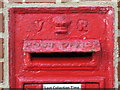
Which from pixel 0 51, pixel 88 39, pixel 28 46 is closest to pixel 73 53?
pixel 88 39

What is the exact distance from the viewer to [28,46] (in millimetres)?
1062

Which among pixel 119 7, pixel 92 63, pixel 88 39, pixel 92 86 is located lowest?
pixel 92 86

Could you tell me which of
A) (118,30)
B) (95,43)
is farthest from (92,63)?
(118,30)

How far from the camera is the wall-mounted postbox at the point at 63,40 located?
1.10 metres

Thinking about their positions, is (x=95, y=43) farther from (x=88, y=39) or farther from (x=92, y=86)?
(x=92, y=86)

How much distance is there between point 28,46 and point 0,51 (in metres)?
0.16

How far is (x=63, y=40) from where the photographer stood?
1.10m

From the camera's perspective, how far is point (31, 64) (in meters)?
1.09

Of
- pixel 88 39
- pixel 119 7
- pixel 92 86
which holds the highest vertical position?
pixel 119 7

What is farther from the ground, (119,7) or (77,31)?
(119,7)

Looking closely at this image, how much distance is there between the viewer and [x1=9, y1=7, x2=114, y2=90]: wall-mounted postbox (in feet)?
3.60

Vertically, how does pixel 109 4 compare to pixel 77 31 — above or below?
above

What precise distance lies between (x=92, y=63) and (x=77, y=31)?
0.50 ft

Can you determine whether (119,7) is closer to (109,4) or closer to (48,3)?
(109,4)
